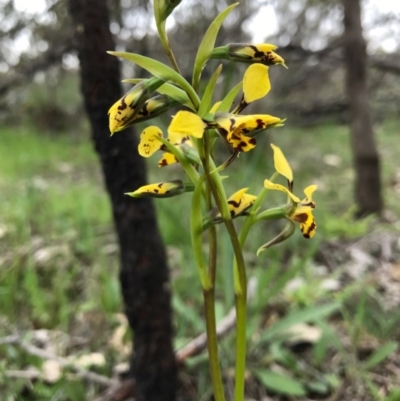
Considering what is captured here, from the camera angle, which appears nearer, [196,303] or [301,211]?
[301,211]

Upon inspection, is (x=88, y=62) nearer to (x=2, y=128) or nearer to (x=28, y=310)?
(x=28, y=310)

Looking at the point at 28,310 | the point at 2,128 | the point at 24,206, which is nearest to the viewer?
the point at 28,310

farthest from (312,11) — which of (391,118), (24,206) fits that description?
(24,206)

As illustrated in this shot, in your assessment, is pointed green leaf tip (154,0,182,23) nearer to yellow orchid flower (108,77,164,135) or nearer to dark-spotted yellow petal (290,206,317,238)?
yellow orchid flower (108,77,164,135)

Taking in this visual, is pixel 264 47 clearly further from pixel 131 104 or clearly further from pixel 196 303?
pixel 196 303

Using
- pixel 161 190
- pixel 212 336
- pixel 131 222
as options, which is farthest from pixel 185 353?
pixel 161 190

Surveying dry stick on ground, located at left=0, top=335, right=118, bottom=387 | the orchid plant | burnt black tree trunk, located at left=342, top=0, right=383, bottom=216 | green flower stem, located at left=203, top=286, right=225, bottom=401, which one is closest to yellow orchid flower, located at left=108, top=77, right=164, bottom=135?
the orchid plant

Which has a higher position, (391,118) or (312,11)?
(312,11)
